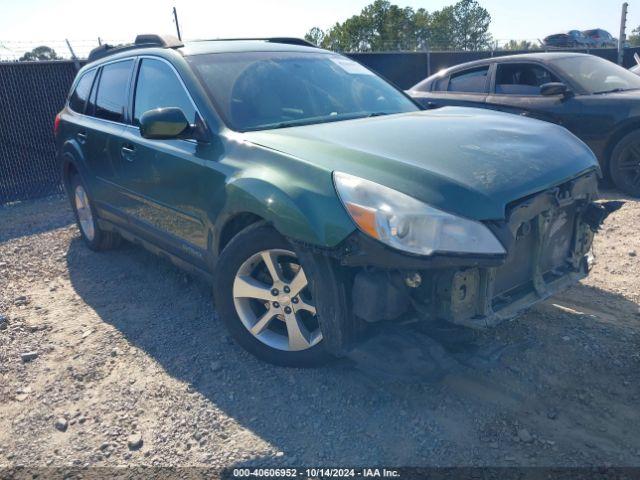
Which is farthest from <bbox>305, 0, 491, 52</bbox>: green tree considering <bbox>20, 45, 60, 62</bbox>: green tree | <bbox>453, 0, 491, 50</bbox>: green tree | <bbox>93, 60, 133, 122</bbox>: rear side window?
<bbox>93, 60, 133, 122</bbox>: rear side window

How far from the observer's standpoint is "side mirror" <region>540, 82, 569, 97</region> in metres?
6.64

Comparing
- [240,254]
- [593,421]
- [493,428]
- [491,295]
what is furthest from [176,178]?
[593,421]

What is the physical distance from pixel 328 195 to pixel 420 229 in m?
0.46

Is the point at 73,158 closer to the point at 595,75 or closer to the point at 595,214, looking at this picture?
the point at 595,214

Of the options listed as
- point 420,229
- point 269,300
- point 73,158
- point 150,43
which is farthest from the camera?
point 73,158

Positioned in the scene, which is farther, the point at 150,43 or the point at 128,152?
the point at 150,43

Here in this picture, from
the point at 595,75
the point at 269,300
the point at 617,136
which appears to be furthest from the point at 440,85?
the point at 269,300

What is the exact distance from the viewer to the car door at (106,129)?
4449mm

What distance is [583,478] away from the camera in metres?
2.36

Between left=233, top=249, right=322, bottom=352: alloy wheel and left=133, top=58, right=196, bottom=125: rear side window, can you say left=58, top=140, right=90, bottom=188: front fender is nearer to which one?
left=133, top=58, right=196, bottom=125: rear side window

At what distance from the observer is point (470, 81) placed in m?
7.63

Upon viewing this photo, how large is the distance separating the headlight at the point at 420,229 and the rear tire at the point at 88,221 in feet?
11.4

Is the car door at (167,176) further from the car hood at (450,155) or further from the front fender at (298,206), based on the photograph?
the car hood at (450,155)

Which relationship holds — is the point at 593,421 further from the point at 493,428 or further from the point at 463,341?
the point at 463,341
